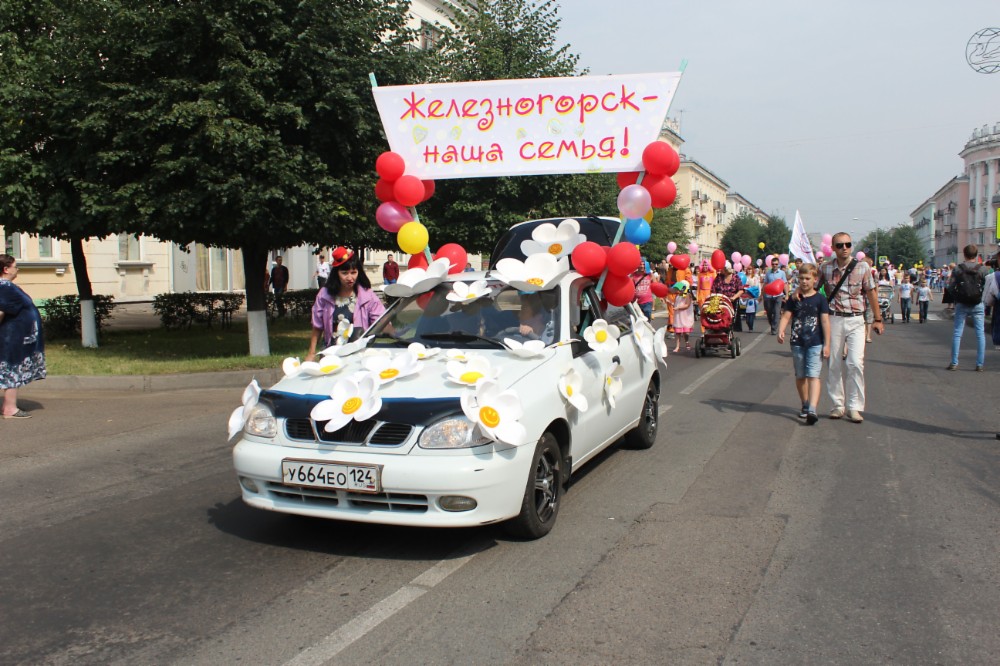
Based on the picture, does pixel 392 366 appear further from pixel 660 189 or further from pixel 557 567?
pixel 660 189

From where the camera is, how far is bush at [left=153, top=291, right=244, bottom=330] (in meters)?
19.0

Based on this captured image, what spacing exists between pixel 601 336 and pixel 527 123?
2.85 metres

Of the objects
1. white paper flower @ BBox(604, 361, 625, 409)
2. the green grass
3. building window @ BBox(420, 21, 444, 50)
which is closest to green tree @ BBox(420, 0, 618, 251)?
building window @ BBox(420, 21, 444, 50)

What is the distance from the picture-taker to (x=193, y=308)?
19.5 meters

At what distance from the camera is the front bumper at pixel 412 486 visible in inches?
169

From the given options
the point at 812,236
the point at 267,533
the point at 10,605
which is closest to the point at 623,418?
the point at 267,533

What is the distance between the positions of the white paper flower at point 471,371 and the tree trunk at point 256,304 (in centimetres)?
993

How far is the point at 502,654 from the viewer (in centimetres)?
347

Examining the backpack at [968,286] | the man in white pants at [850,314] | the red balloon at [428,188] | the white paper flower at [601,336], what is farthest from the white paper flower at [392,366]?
the backpack at [968,286]

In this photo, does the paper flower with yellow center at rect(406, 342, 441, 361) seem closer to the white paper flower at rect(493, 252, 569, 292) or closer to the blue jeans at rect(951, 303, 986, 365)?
the white paper flower at rect(493, 252, 569, 292)

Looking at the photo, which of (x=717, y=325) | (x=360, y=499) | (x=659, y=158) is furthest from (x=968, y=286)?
(x=360, y=499)

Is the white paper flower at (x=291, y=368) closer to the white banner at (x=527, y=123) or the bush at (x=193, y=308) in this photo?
the white banner at (x=527, y=123)

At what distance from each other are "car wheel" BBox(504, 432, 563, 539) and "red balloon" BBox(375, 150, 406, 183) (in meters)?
3.81

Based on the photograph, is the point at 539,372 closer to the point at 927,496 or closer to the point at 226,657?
the point at 226,657
